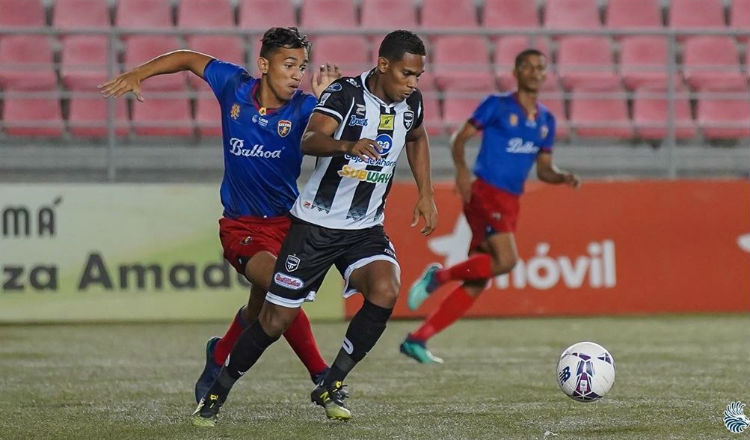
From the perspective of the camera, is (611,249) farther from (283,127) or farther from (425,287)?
(283,127)

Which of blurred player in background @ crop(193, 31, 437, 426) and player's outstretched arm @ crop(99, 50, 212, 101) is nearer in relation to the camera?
blurred player in background @ crop(193, 31, 437, 426)

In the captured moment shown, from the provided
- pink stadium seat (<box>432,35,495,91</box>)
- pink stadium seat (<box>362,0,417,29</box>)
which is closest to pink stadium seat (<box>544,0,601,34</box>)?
pink stadium seat (<box>432,35,495,91</box>)

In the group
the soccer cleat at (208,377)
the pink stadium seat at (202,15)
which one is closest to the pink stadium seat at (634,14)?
the pink stadium seat at (202,15)

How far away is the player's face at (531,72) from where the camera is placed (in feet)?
32.6

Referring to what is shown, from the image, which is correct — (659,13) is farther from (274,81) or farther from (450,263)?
(274,81)

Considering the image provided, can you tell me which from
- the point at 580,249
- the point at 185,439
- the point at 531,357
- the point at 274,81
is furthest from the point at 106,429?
the point at 580,249

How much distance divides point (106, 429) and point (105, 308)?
596 cm

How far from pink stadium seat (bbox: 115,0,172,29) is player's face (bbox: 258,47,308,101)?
29.2 ft

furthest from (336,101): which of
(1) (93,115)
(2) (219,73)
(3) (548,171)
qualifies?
(1) (93,115)

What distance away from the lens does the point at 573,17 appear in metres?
15.9

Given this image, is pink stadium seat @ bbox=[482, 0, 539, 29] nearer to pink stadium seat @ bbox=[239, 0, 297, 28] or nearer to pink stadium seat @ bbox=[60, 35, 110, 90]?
pink stadium seat @ bbox=[239, 0, 297, 28]

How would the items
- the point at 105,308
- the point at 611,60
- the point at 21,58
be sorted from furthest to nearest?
1. the point at 611,60
2. the point at 21,58
3. the point at 105,308

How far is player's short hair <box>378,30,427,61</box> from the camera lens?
6.24 meters

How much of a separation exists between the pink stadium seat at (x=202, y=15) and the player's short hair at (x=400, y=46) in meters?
9.14
